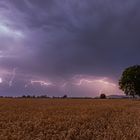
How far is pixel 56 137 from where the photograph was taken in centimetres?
1873

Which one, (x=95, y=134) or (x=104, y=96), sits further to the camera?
(x=104, y=96)

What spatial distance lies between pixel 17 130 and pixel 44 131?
149 centimetres

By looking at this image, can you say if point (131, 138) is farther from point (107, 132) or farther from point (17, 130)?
point (17, 130)

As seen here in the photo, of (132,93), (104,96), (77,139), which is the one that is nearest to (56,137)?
(77,139)

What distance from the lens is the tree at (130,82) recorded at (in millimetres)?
127000

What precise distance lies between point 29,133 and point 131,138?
17.3ft

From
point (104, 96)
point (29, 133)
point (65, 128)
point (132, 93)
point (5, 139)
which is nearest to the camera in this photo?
point (5, 139)

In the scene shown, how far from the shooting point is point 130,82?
12838cm

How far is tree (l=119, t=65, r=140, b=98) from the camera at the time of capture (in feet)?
417

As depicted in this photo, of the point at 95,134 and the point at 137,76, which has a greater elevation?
the point at 137,76

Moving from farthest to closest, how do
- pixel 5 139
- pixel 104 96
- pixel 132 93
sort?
pixel 104 96 → pixel 132 93 → pixel 5 139

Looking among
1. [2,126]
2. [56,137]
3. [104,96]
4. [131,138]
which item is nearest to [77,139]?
[56,137]

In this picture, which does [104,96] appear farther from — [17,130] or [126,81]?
[17,130]

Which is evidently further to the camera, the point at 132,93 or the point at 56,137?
the point at 132,93
